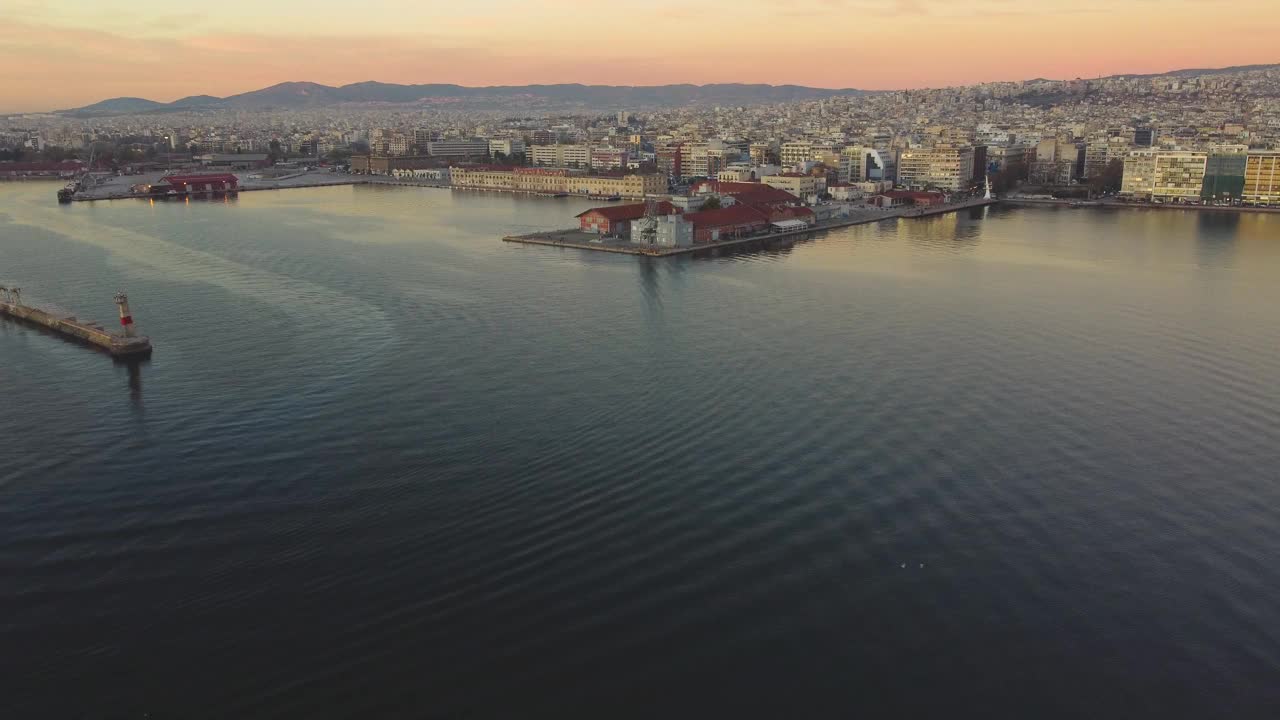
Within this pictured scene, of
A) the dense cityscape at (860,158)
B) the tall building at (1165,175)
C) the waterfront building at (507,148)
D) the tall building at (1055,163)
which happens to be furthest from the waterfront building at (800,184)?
the waterfront building at (507,148)

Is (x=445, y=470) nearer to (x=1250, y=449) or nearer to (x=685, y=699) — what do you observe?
(x=685, y=699)

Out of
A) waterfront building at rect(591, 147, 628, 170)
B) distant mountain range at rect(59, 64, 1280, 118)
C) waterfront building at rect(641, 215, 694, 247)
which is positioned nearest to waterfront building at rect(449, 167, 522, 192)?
waterfront building at rect(591, 147, 628, 170)

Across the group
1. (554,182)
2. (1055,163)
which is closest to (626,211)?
(554,182)

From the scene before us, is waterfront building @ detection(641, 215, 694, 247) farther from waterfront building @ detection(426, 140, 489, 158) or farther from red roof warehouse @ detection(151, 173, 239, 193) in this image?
waterfront building @ detection(426, 140, 489, 158)

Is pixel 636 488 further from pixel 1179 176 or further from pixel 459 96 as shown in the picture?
pixel 459 96

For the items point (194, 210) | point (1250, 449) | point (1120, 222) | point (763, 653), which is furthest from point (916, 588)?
point (194, 210)

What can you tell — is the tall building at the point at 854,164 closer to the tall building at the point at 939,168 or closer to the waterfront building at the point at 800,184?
the tall building at the point at 939,168
